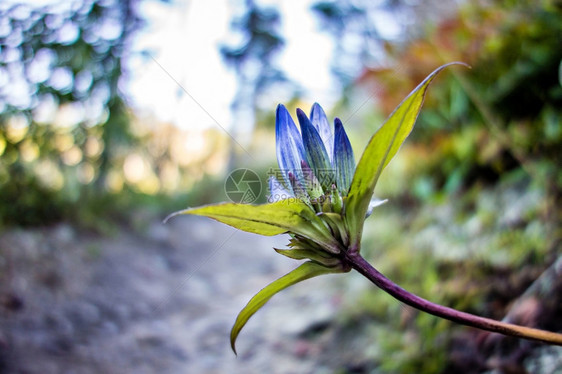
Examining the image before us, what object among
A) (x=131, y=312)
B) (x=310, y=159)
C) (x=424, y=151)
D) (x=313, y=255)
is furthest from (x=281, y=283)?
(x=424, y=151)

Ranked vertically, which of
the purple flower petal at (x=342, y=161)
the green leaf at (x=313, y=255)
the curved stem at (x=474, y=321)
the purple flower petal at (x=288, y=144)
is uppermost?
the purple flower petal at (x=288, y=144)

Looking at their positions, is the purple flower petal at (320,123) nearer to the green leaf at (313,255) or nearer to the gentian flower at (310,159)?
the gentian flower at (310,159)

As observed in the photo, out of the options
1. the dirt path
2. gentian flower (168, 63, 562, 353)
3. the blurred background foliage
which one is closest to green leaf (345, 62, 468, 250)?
gentian flower (168, 63, 562, 353)

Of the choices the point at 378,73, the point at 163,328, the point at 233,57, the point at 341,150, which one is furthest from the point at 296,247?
the point at 233,57

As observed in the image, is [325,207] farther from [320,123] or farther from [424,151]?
[424,151]

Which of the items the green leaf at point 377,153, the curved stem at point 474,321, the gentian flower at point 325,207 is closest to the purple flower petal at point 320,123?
the gentian flower at point 325,207

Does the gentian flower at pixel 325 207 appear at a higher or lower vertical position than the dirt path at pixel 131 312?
lower

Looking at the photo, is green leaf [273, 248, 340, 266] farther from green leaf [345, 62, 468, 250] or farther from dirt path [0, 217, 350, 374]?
dirt path [0, 217, 350, 374]
